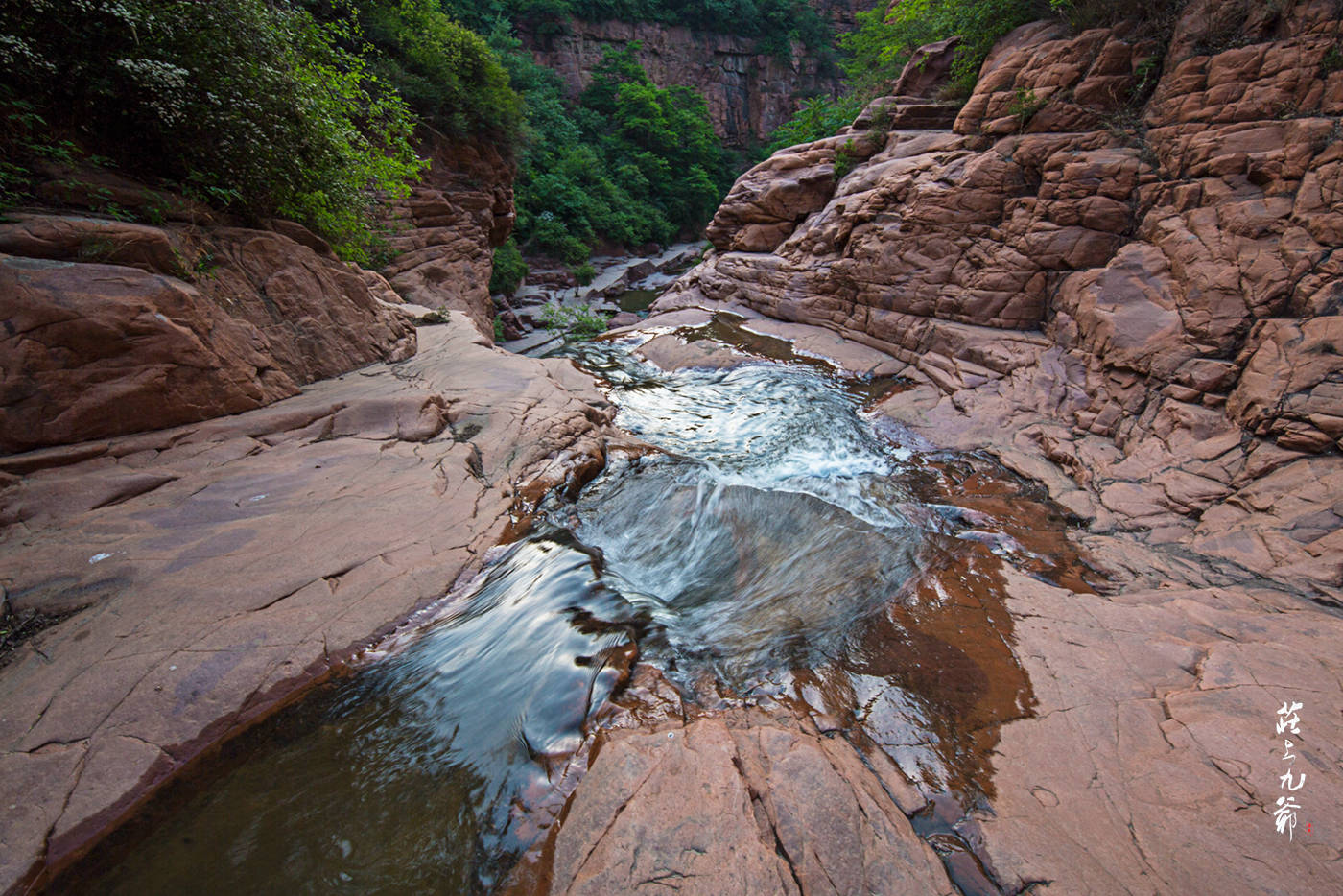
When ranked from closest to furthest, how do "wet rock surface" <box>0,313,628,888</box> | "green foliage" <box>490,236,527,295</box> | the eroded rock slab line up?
the eroded rock slab → "wet rock surface" <box>0,313,628,888</box> → "green foliage" <box>490,236,527,295</box>

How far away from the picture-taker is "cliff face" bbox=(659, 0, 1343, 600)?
14.9 feet

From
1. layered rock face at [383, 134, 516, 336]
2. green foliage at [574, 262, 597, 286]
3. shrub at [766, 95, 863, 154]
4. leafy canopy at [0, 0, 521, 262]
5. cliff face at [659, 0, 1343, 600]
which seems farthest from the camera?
green foliage at [574, 262, 597, 286]

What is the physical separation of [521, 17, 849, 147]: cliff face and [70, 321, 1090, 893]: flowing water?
34.7 meters

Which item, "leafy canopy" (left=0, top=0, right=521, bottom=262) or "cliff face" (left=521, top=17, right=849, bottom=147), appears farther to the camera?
"cliff face" (left=521, top=17, right=849, bottom=147)

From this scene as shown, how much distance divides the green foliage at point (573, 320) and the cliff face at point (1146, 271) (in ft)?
22.4

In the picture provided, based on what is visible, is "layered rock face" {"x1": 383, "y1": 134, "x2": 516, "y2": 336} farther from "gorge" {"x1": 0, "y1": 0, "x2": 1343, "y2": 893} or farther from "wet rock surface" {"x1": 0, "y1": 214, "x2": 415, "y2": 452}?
"wet rock surface" {"x1": 0, "y1": 214, "x2": 415, "y2": 452}

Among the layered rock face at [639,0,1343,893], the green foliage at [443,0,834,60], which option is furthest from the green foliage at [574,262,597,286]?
the green foliage at [443,0,834,60]

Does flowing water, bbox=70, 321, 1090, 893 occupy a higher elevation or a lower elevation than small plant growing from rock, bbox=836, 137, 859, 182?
lower

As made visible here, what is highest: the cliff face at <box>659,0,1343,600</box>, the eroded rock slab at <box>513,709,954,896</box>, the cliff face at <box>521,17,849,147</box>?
the cliff face at <box>521,17,849,147</box>

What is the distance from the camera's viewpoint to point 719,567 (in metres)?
4.41

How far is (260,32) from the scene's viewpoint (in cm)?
516

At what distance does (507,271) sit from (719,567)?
1673 cm

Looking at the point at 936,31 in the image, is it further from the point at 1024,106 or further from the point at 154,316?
the point at 154,316

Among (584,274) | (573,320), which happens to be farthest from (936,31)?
(584,274)
